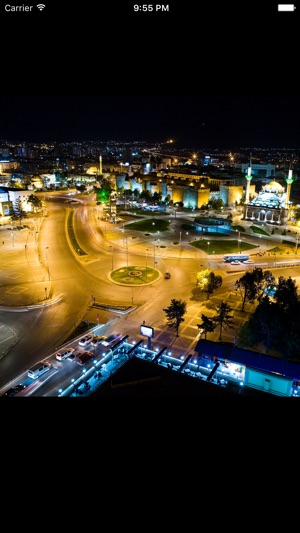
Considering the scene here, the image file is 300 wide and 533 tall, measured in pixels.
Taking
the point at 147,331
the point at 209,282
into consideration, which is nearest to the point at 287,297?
the point at 209,282

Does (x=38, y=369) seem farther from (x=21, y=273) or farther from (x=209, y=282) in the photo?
(x=21, y=273)

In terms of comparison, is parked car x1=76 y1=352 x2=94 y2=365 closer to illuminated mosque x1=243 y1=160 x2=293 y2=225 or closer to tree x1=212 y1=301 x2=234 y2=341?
tree x1=212 y1=301 x2=234 y2=341

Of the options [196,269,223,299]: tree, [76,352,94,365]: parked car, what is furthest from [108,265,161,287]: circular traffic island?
[76,352,94,365]: parked car

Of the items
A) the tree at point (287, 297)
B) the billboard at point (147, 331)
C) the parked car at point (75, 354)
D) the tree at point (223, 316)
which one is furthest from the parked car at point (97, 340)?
the tree at point (287, 297)

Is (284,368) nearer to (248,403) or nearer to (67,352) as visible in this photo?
(67,352)

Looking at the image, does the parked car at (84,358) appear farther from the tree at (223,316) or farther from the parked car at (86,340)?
the tree at (223,316)
